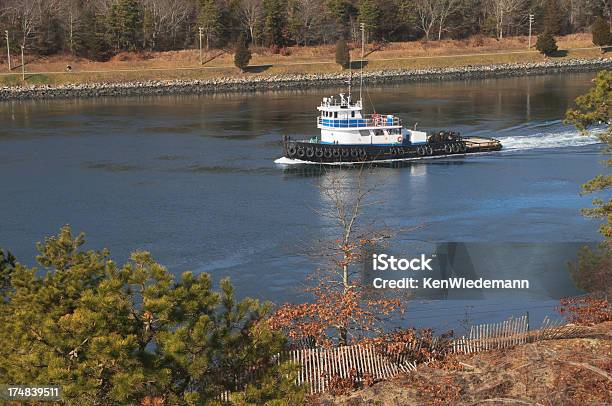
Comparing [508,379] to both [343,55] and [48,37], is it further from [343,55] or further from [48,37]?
[48,37]

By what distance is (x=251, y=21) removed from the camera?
371 ft

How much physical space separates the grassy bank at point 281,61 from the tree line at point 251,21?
7.12ft

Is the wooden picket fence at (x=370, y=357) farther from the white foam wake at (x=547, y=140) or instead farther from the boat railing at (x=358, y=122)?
the white foam wake at (x=547, y=140)

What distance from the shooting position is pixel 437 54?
11456cm

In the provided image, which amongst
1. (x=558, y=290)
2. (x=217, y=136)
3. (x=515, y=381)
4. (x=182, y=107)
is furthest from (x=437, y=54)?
(x=515, y=381)

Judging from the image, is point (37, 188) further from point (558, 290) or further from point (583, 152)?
point (583, 152)

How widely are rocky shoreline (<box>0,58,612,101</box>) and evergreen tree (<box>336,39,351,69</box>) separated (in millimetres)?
1907

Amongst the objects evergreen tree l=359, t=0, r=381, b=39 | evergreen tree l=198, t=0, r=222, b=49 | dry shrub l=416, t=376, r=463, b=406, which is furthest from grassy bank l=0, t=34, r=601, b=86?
dry shrub l=416, t=376, r=463, b=406

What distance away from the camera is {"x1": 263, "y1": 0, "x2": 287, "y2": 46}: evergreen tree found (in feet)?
365

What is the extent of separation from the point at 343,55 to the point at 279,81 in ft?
30.4

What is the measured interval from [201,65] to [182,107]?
2342 centimetres

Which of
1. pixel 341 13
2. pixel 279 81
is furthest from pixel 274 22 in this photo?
pixel 279 81

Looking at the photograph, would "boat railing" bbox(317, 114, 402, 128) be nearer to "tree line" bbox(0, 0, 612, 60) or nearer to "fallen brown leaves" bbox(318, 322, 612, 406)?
"fallen brown leaves" bbox(318, 322, 612, 406)

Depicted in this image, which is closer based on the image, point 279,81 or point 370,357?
point 370,357
